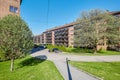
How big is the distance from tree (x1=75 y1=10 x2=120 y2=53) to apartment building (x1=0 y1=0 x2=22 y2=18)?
1593 centimetres

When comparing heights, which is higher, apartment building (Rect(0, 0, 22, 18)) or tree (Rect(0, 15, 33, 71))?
apartment building (Rect(0, 0, 22, 18))

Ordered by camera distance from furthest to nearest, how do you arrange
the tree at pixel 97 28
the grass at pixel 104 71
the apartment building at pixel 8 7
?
1. the tree at pixel 97 28
2. the apartment building at pixel 8 7
3. the grass at pixel 104 71

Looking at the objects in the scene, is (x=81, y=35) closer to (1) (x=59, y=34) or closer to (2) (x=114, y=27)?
(2) (x=114, y=27)

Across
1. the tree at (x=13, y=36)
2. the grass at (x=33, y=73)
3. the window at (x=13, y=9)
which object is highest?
the window at (x=13, y=9)

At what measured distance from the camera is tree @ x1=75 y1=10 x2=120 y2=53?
2842cm

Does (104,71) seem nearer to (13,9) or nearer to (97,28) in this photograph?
(97,28)

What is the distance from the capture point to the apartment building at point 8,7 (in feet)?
81.0

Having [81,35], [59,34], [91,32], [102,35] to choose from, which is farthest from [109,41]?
[59,34]

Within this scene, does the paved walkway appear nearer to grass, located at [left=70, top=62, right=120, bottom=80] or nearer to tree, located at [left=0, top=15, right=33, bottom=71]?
grass, located at [left=70, top=62, right=120, bottom=80]

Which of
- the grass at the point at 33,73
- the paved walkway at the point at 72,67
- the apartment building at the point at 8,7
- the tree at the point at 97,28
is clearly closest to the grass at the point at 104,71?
the paved walkway at the point at 72,67

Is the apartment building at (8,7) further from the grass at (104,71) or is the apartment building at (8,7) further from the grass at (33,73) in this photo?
the grass at (104,71)

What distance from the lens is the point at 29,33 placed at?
1238 cm

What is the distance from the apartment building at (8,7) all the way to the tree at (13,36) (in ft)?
49.7

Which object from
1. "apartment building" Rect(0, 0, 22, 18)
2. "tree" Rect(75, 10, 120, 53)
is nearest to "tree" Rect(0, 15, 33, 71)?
"apartment building" Rect(0, 0, 22, 18)
